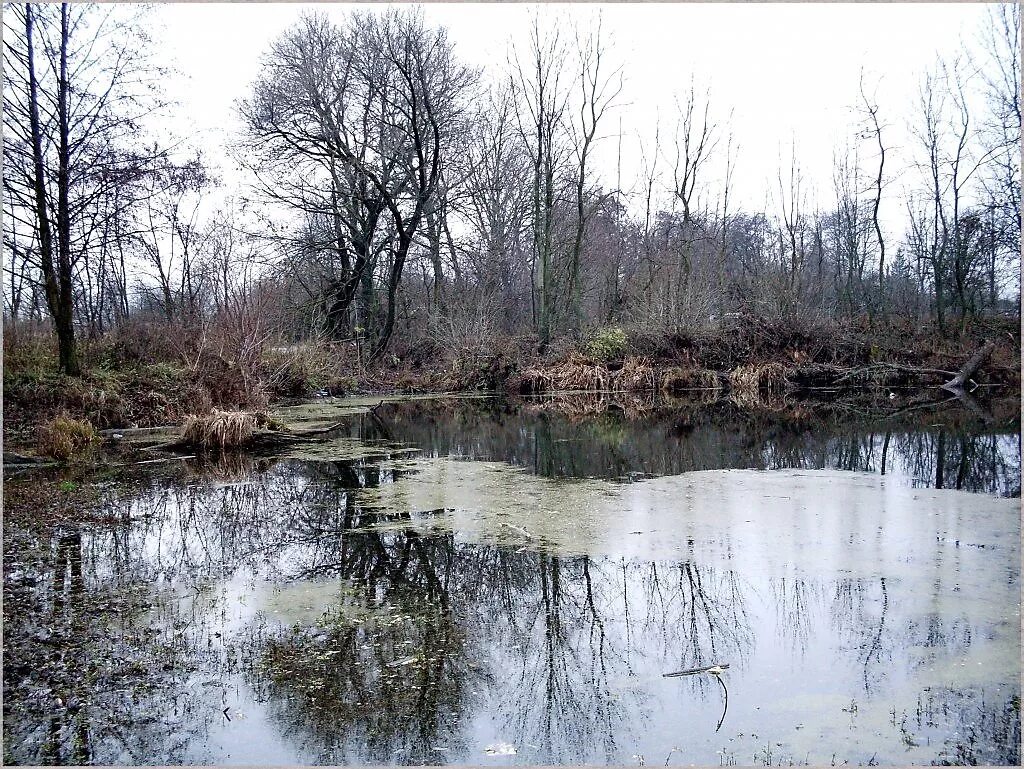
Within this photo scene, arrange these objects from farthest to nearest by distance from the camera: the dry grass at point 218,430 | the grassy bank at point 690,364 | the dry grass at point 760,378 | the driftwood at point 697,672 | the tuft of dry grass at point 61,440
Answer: the dry grass at point 760,378
the grassy bank at point 690,364
the dry grass at point 218,430
the tuft of dry grass at point 61,440
the driftwood at point 697,672

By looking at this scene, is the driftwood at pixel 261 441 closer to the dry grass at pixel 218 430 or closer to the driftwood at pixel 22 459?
the dry grass at pixel 218 430

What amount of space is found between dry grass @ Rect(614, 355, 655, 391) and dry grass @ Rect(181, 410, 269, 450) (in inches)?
475

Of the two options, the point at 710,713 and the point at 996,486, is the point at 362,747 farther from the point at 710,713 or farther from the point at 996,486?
the point at 996,486

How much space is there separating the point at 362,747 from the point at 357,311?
78.2ft

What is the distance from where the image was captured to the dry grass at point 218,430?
10.7 m

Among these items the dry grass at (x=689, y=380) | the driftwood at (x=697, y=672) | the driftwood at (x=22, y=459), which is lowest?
the driftwood at (x=697, y=672)

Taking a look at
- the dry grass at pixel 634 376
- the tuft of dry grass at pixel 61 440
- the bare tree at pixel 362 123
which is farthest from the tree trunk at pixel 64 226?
the dry grass at pixel 634 376

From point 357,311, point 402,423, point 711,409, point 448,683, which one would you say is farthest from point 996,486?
point 357,311

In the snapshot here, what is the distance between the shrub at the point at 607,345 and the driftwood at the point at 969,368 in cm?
882

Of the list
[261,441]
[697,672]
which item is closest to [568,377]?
[261,441]

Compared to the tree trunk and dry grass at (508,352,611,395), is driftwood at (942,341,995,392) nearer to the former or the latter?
dry grass at (508,352,611,395)

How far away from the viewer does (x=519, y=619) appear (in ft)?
13.4

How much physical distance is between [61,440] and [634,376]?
14907 millimetres

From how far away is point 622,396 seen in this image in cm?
1959
